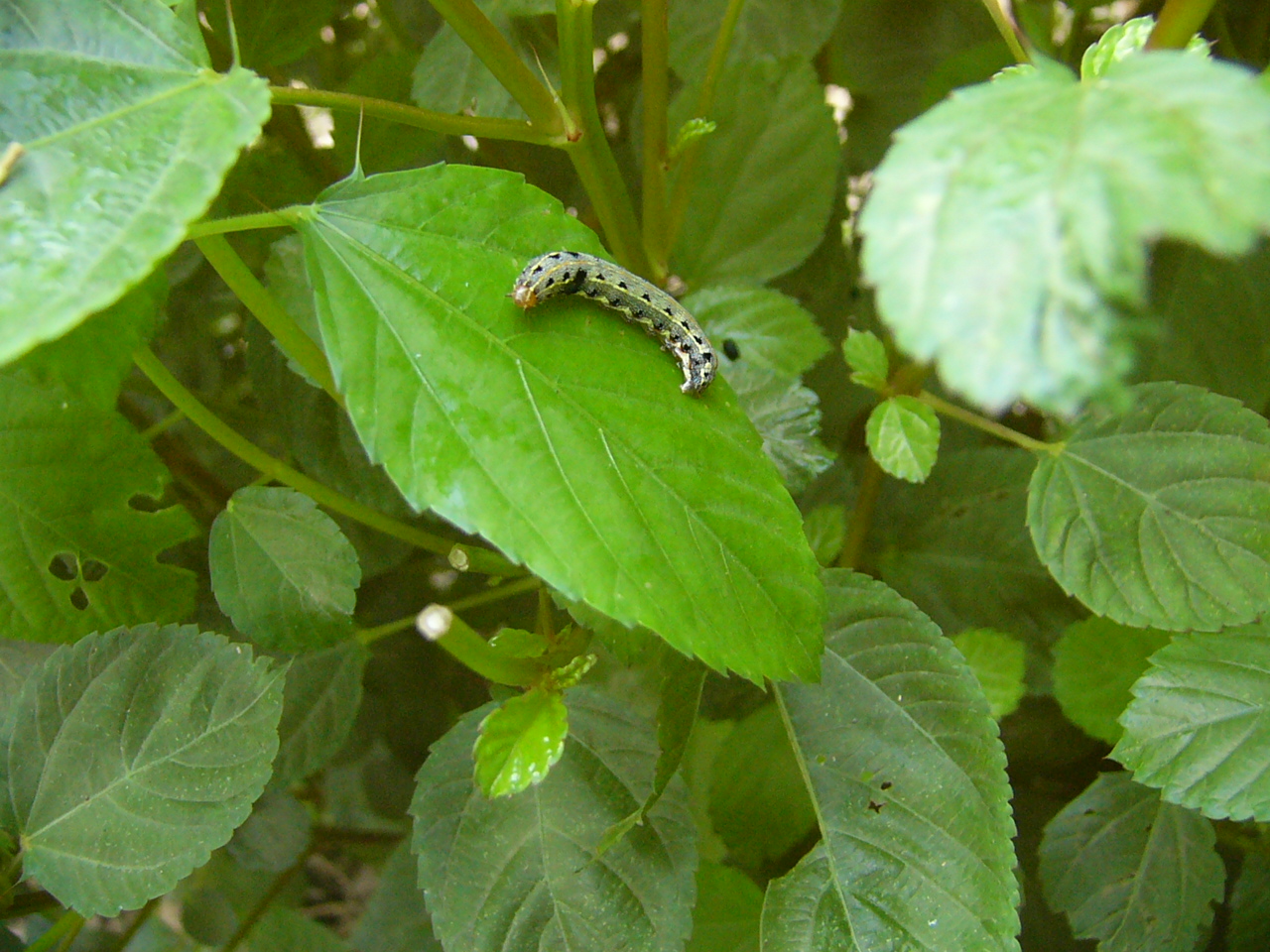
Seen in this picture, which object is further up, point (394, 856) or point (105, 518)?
point (105, 518)

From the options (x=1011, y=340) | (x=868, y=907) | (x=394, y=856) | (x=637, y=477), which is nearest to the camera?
(x=1011, y=340)

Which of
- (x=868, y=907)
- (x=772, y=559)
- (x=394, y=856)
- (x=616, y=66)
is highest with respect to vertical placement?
(x=616, y=66)

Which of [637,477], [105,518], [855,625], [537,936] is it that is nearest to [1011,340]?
[637,477]

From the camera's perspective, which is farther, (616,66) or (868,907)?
(616,66)

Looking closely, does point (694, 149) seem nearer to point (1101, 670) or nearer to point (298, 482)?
point (298, 482)

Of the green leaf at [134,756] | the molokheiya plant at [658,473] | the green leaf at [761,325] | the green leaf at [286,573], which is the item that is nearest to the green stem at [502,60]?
the molokheiya plant at [658,473]

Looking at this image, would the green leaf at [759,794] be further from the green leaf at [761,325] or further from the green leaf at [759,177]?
the green leaf at [759,177]

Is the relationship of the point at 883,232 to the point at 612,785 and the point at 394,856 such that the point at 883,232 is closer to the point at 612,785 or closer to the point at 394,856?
the point at 612,785

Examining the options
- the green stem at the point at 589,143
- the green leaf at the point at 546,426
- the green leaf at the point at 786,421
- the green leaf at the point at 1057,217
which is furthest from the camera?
the green leaf at the point at 786,421
